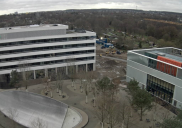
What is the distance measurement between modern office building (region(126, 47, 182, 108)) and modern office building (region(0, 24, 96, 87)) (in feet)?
42.2

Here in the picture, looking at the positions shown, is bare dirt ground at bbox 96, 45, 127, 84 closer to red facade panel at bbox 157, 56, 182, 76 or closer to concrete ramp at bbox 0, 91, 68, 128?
red facade panel at bbox 157, 56, 182, 76

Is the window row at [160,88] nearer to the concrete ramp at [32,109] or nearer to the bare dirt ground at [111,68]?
the bare dirt ground at [111,68]

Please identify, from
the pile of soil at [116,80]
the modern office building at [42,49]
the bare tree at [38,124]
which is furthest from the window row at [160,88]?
the bare tree at [38,124]

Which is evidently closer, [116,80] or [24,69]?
[24,69]

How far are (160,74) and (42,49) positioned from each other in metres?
25.4

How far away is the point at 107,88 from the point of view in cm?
2764

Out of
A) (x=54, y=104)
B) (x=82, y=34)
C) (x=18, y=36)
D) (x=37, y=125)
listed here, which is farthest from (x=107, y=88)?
(x=18, y=36)

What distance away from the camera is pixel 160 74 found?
93.5 feet

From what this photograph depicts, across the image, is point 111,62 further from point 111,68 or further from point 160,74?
point 160,74

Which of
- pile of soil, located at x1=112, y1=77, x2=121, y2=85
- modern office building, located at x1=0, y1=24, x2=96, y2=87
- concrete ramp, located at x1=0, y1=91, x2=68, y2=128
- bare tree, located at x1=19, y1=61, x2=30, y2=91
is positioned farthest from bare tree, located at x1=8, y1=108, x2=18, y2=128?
pile of soil, located at x1=112, y1=77, x2=121, y2=85

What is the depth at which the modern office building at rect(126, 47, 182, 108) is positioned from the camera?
26.4 metres

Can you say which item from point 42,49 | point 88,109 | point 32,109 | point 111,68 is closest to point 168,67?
point 88,109

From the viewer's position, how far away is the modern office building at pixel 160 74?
2642 centimetres

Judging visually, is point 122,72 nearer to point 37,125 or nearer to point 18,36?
point 18,36
